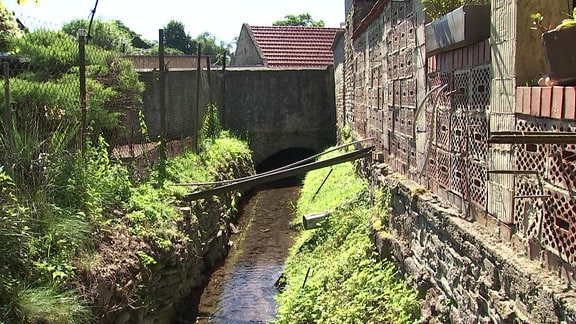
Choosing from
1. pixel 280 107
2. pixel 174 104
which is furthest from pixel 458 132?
pixel 280 107

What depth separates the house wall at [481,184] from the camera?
2.72 metres

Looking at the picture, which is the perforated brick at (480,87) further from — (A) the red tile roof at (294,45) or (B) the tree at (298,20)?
(B) the tree at (298,20)

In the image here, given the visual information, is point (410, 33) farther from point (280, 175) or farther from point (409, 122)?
point (280, 175)

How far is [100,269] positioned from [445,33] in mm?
3626

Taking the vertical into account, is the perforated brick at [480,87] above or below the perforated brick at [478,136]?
above

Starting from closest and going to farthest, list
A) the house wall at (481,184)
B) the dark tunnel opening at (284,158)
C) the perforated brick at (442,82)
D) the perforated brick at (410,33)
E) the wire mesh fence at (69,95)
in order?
the house wall at (481,184)
the perforated brick at (442,82)
the perforated brick at (410,33)
the wire mesh fence at (69,95)
the dark tunnel opening at (284,158)

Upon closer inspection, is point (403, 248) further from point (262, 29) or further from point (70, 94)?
point (262, 29)

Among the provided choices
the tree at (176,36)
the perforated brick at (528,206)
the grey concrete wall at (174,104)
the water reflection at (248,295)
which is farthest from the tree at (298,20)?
the perforated brick at (528,206)

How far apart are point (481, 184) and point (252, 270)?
554 centimetres

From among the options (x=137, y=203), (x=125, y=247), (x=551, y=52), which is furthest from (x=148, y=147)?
(x=551, y=52)

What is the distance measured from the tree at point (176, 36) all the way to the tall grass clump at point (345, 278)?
151 feet

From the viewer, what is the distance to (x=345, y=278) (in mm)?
6125

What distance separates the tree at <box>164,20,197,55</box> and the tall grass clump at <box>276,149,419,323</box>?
151ft

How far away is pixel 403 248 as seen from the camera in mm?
5367
